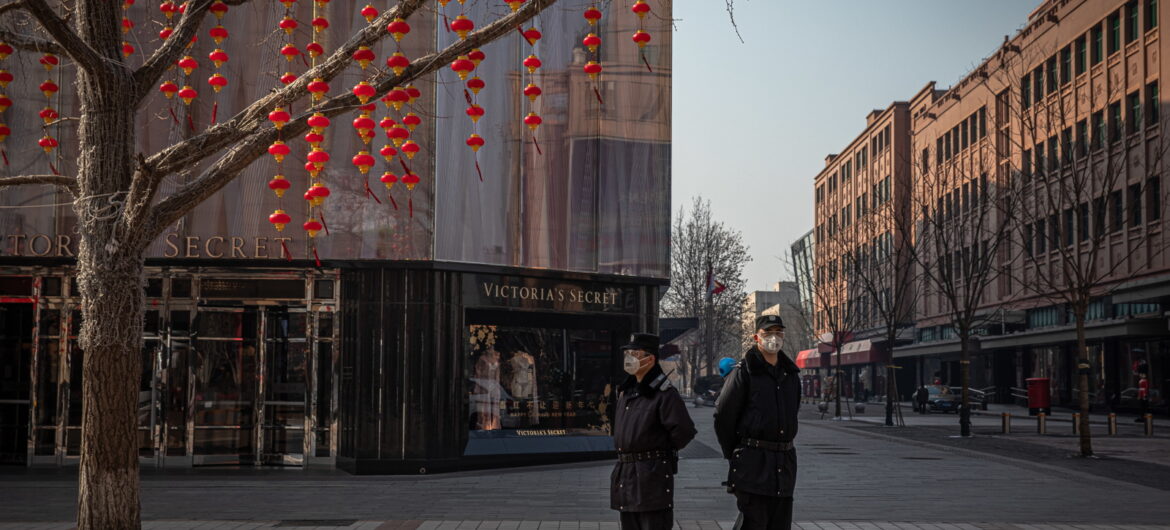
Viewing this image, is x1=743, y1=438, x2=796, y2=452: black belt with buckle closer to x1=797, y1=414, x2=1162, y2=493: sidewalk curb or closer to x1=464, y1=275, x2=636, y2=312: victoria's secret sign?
x1=797, y1=414, x2=1162, y2=493: sidewalk curb

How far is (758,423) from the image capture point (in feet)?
26.9

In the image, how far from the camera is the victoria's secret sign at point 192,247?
704 inches

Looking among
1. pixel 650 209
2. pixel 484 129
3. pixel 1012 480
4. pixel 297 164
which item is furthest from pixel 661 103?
pixel 1012 480

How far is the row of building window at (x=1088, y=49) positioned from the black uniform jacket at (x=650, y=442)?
36276 mm

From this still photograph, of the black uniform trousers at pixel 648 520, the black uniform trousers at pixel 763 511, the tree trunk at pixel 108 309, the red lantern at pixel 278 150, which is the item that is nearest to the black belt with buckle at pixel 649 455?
the black uniform trousers at pixel 648 520

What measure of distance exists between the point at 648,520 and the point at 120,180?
4.63 meters

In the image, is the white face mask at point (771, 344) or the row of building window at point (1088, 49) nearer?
the white face mask at point (771, 344)

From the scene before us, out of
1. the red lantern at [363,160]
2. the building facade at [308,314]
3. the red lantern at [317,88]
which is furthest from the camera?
the building facade at [308,314]

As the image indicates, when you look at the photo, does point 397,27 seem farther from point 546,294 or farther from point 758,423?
point 546,294

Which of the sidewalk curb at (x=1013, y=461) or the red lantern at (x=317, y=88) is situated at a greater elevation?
the red lantern at (x=317, y=88)

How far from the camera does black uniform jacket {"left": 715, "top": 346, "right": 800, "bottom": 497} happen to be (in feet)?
26.6

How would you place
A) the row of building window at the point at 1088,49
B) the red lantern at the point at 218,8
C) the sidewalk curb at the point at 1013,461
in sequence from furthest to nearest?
the row of building window at the point at 1088,49 < the sidewalk curb at the point at 1013,461 < the red lantern at the point at 218,8

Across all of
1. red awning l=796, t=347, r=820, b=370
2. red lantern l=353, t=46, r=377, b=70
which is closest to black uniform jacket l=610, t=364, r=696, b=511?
red lantern l=353, t=46, r=377, b=70

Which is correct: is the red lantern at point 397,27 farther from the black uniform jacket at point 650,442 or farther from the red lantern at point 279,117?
the black uniform jacket at point 650,442
